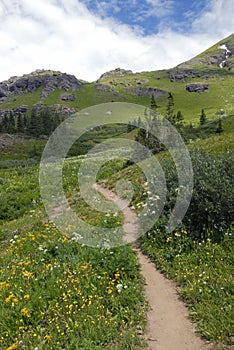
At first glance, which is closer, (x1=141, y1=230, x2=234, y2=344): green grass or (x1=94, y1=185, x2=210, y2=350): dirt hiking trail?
(x1=94, y1=185, x2=210, y2=350): dirt hiking trail

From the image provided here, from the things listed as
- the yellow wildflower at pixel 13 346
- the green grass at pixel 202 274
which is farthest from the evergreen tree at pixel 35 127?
the yellow wildflower at pixel 13 346

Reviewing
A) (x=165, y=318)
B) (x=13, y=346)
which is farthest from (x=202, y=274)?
(x=13, y=346)

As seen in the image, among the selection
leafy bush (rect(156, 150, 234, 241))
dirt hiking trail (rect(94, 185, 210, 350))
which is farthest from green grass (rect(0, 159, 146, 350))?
leafy bush (rect(156, 150, 234, 241))

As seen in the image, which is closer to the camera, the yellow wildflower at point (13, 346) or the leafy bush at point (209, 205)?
the yellow wildflower at point (13, 346)

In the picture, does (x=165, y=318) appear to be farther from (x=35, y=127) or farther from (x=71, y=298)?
(x=35, y=127)

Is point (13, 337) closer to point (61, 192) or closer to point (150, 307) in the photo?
point (150, 307)

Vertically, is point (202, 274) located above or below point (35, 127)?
→ below

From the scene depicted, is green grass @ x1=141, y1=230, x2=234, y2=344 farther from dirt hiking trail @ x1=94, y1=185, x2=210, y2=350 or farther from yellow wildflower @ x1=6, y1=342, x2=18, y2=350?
yellow wildflower @ x1=6, y1=342, x2=18, y2=350

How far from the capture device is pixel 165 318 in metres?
6.76

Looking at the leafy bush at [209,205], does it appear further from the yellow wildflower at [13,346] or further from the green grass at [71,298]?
the yellow wildflower at [13,346]

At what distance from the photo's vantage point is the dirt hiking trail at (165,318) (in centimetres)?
596

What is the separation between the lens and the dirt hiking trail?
19.6ft

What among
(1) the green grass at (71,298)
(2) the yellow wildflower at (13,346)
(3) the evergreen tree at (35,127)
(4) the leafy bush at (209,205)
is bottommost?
(2) the yellow wildflower at (13,346)

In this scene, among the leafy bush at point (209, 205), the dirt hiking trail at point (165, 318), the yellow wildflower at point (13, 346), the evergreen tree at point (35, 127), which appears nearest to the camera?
the yellow wildflower at point (13, 346)
